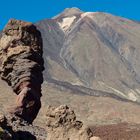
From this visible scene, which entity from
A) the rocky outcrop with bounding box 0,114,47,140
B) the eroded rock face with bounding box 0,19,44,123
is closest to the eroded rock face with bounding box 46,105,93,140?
the rocky outcrop with bounding box 0,114,47,140

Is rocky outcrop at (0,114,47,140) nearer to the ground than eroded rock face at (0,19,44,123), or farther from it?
nearer to the ground

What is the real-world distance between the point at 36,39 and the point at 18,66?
5.89 feet

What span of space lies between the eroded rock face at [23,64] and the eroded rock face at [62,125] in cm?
1002

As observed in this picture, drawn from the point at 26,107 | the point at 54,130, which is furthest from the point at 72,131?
the point at 26,107

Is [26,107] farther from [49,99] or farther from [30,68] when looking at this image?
[49,99]

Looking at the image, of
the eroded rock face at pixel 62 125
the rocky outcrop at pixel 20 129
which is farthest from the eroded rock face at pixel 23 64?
the eroded rock face at pixel 62 125

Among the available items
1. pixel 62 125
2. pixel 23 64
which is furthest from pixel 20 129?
pixel 62 125

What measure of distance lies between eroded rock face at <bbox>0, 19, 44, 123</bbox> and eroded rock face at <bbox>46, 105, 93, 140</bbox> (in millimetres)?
10016

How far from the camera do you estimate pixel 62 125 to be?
17844 millimetres

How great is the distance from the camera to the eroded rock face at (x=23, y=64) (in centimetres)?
2836

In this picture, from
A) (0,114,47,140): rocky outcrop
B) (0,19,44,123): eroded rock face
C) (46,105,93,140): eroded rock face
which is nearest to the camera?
(46,105,93,140): eroded rock face

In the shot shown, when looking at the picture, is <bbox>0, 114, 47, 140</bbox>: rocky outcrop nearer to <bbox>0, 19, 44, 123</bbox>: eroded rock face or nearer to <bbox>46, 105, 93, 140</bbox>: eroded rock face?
<bbox>0, 19, 44, 123</bbox>: eroded rock face

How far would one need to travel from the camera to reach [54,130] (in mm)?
17906

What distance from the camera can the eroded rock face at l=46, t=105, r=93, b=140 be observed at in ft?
57.9
